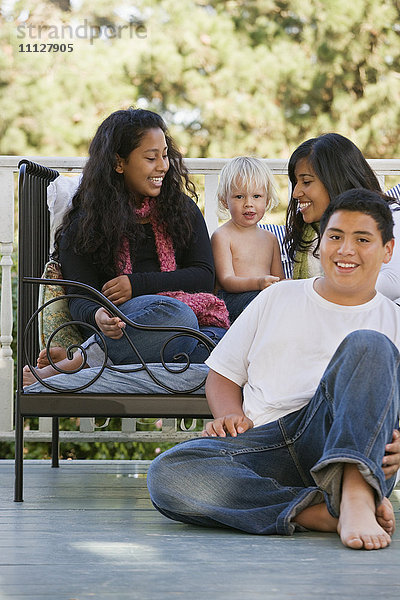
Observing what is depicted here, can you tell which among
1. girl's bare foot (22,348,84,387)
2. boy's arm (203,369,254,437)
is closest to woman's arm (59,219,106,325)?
girl's bare foot (22,348,84,387)

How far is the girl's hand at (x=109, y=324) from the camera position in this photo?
8.89 ft

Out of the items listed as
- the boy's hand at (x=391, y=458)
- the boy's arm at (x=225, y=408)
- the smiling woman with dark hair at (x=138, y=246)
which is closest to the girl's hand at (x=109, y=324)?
the smiling woman with dark hair at (x=138, y=246)

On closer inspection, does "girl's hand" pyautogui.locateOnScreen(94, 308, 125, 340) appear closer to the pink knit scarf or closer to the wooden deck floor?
the pink knit scarf

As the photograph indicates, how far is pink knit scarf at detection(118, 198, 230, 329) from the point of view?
115 inches

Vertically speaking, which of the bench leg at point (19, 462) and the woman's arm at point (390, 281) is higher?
the woman's arm at point (390, 281)

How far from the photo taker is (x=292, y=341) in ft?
7.33

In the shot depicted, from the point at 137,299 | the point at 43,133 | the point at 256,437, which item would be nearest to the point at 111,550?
the point at 256,437

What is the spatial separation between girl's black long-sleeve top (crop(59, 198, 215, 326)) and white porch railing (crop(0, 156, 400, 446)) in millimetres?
627

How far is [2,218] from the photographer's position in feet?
12.0

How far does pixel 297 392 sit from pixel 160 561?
560mm

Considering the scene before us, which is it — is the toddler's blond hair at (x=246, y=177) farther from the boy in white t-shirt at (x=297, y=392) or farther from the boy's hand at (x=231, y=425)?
the boy's hand at (x=231, y=425)

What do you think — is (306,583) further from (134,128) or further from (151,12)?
(151,12)

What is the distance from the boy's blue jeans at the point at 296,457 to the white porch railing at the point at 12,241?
1.47 metres
